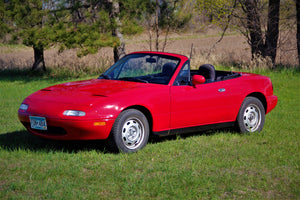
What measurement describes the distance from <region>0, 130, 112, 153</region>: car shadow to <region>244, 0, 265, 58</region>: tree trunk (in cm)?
1182

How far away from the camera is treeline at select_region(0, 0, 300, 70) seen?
16.7 metres

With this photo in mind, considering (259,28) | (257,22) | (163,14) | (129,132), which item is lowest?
(129,132)

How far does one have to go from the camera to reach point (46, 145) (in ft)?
21.9

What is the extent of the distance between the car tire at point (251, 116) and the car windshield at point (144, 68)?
1553 mm

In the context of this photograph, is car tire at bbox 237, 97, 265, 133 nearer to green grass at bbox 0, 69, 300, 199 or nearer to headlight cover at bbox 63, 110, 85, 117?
green grass at bbox 0, 69, 300, 199

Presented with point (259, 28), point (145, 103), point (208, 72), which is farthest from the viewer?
point (259, 28)

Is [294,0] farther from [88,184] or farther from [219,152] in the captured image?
[88,184]

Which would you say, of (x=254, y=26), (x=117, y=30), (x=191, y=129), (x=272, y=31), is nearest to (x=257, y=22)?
(x=254, y=26)

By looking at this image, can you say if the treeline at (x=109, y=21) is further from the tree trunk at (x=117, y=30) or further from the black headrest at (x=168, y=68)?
the black headrest at (x=168, y=68)

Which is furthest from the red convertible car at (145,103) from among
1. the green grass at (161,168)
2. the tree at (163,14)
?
the tree at (163,14)

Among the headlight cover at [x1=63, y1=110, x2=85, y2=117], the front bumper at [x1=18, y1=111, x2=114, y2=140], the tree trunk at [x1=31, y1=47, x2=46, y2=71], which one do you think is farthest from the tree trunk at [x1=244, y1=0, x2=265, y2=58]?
the headlight cover at [x1=63, y1=110, x2=85, y2=117]

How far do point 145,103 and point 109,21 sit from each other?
12.1 m

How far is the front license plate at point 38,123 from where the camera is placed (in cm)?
595

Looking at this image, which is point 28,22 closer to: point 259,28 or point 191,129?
point 259,28
